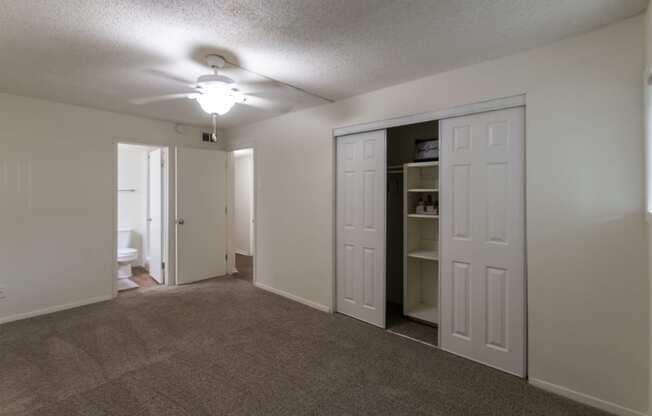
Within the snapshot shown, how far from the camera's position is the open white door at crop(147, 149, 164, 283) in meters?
4.86

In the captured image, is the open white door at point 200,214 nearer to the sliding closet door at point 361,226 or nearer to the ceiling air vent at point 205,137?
the ceiling air vent at point 205,137

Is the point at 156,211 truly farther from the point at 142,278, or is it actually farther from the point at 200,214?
the point at 142,278

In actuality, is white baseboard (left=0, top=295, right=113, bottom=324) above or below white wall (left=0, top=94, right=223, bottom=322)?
below

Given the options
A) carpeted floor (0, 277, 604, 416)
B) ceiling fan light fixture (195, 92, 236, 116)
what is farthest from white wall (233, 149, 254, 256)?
ceiling fan light fixture (195, 92, 236, 116)

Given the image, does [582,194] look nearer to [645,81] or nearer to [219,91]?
[645,81]

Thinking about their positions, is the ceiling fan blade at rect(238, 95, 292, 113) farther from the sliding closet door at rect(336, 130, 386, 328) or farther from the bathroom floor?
the bathroom floor

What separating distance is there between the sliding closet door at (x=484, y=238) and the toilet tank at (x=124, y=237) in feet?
17.5

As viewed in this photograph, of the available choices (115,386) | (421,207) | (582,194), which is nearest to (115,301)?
(115,386)

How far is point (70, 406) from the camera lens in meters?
2.01

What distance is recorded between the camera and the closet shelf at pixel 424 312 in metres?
3.29

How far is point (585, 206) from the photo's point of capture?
2057 mm

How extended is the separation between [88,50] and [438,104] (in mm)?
2766

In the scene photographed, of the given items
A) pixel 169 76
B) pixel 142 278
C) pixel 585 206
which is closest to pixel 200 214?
pixel 142 278

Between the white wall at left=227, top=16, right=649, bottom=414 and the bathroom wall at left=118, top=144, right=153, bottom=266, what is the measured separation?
556 centimetres
